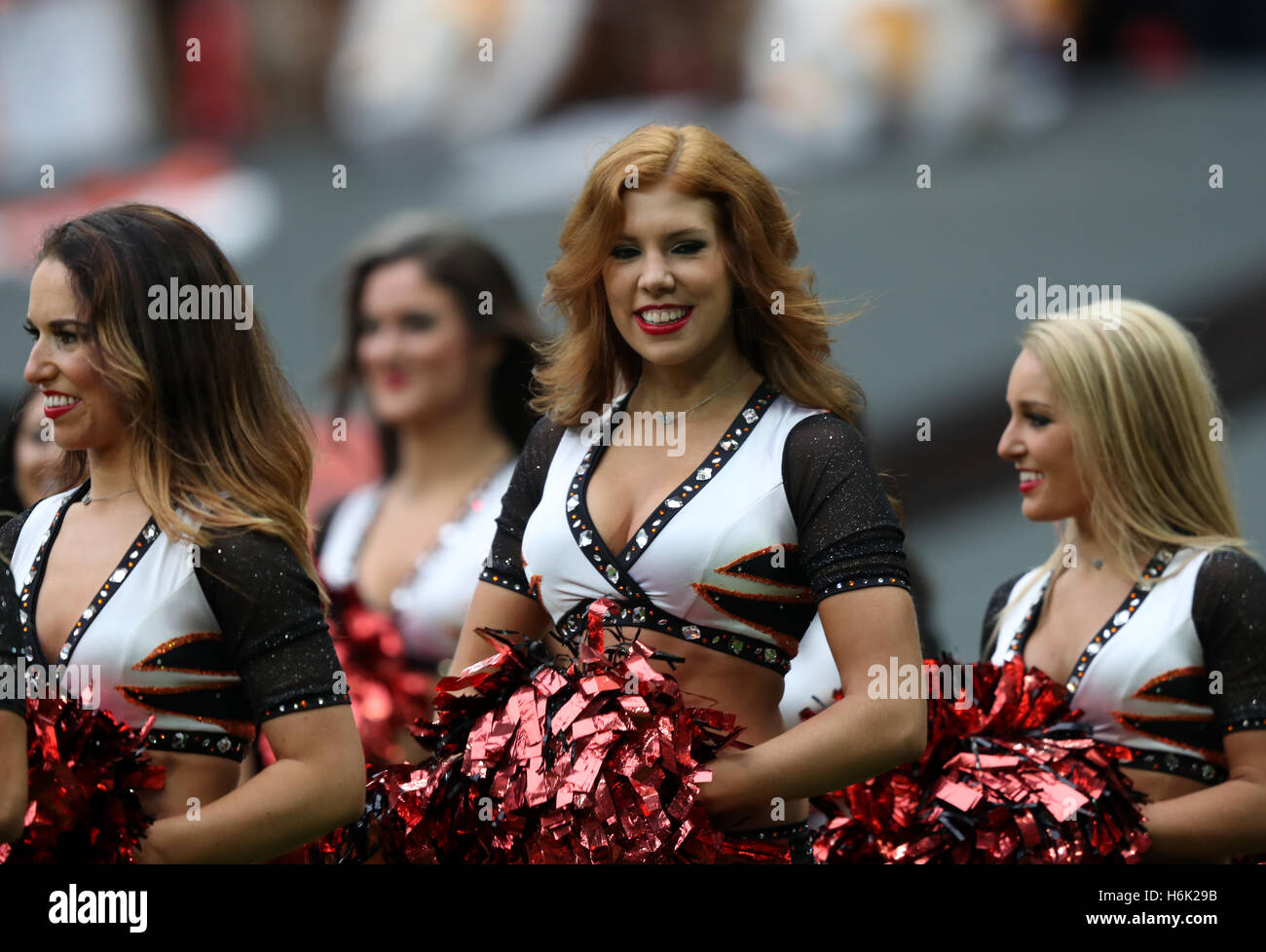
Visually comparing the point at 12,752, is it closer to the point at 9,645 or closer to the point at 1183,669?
the point at 9,645

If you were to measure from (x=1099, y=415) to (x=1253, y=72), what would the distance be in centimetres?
509

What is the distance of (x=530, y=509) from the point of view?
2850mm

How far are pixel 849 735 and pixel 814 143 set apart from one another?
568 cm

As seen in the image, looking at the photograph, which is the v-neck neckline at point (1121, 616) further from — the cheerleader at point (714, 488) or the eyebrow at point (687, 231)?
the eyebrow at point (687, 231)

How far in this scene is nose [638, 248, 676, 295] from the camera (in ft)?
8.73

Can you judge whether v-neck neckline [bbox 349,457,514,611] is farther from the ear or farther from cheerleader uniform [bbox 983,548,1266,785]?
cheerleader uniform [bbox 983,548,1266,785]

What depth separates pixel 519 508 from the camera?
2.86m

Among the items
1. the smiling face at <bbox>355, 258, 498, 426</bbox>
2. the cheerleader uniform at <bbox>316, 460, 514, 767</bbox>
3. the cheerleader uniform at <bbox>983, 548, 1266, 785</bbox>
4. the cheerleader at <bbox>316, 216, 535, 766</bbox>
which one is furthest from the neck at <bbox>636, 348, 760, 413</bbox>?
the smiling face at <bbox>355, 258, 498, 426</bbox>

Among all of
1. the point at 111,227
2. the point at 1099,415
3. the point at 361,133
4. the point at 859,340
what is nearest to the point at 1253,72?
the point at 859,340

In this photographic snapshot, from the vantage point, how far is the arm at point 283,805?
2385 mm

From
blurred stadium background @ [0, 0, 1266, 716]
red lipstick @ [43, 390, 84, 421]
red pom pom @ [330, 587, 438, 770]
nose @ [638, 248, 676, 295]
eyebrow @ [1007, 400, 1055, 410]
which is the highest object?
blurred stadium background @ [0, 0, 1266, 716]

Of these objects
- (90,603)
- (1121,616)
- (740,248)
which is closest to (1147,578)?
(1121,616)

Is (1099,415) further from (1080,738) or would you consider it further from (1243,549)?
(1080,738)

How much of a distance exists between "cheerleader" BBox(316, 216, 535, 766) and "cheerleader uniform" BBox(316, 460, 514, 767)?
1 centimetres
